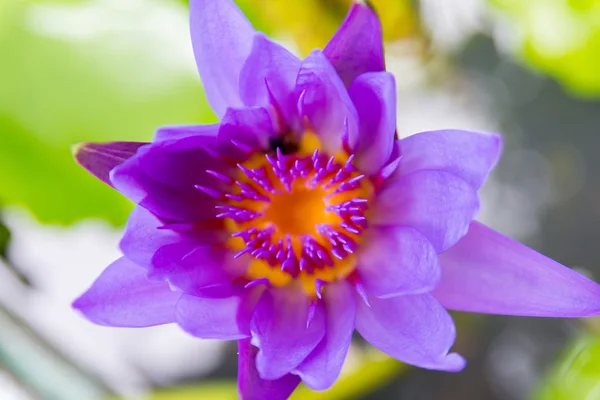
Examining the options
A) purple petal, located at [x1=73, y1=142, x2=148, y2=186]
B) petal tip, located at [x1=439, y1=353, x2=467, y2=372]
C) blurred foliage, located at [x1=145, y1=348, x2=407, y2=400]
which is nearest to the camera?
petal tip, located at [x1=439, y1=353, x2=467, y2=372]

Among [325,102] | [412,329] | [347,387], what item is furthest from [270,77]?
[347,387]

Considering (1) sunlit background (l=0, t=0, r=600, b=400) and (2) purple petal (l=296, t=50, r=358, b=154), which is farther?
(1) sunlit background (l=0, t=0, r=600, b=400)

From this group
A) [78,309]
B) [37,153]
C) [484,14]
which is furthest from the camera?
[484,14]

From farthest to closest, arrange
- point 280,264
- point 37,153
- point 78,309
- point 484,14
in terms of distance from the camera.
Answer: point 484,14 < point 37,153 < point 280,264 < point 78,309

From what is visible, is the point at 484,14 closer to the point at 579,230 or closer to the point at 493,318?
the point at 579,230

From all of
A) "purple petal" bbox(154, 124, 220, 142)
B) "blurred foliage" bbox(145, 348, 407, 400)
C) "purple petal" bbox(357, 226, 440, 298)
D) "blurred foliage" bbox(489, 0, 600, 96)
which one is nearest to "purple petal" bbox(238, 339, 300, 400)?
"purple petal" bbox(357, 226, 440, 298)

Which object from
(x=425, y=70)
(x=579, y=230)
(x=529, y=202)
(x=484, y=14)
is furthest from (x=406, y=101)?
(x=579, y=230)

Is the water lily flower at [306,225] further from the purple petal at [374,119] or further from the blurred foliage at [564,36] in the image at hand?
the blurred foliage at [564,36]

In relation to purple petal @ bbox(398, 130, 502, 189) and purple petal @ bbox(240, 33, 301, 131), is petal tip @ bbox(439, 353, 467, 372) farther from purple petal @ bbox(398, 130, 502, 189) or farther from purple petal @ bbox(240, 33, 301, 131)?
purple petal @ bbox(240, 33, 301, 131)

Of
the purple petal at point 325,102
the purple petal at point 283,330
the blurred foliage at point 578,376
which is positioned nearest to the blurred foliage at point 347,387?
the blurred foliage at point 578,376
